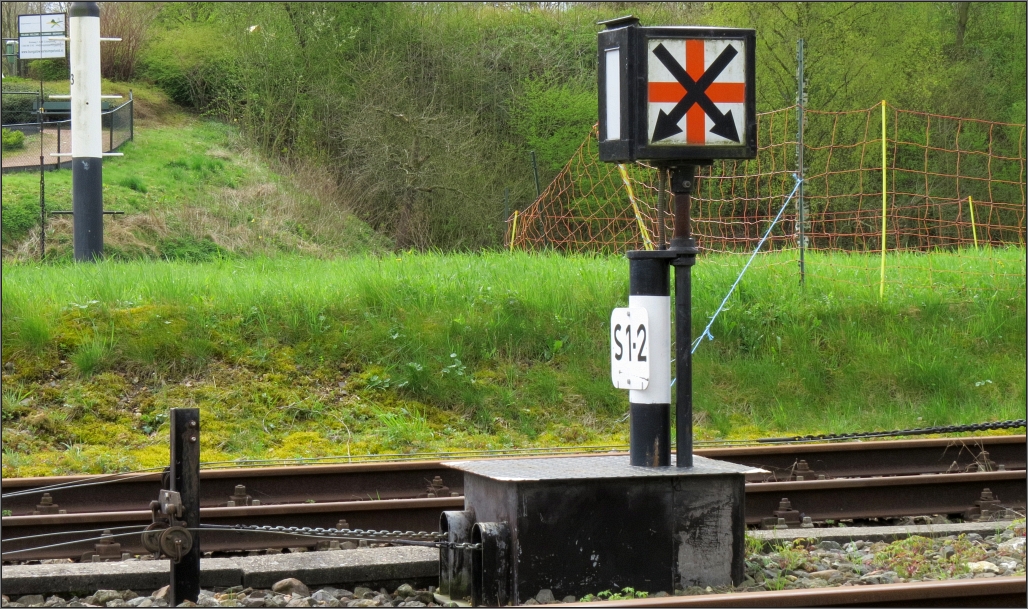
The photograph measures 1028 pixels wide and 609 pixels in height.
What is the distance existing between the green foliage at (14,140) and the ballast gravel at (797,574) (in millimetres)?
23414

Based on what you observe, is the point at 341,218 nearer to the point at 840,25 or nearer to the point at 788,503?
the point at 840,25

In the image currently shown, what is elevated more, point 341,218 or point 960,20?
point 960,20

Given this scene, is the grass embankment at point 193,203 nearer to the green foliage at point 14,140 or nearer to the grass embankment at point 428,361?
the green foliage at point 14,140

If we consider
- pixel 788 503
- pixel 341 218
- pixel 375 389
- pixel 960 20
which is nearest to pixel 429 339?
pixel 375 389

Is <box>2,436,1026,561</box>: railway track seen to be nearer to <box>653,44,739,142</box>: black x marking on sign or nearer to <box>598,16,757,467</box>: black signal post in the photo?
<box>598,16,757,467</box>: black signal post

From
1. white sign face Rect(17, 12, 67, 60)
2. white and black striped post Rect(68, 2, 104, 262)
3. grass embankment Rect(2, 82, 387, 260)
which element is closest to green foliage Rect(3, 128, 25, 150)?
grass embankment Rect(2, 82, 387, 260)

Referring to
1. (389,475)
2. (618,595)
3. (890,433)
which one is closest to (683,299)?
(618,595)

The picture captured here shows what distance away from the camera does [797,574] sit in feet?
16.0

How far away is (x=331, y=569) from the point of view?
15.5 ft

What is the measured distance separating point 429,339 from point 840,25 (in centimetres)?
2523

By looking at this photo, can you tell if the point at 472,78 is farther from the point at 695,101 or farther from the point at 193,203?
the point at 695,101

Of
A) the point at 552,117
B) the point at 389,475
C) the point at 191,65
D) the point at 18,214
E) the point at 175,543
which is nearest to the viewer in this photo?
the point at 175,543

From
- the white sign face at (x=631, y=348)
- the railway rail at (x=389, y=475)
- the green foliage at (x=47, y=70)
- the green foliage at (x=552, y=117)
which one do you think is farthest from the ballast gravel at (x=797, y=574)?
the green foliage at (x=47, y=70)

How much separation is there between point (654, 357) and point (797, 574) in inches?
48.6
